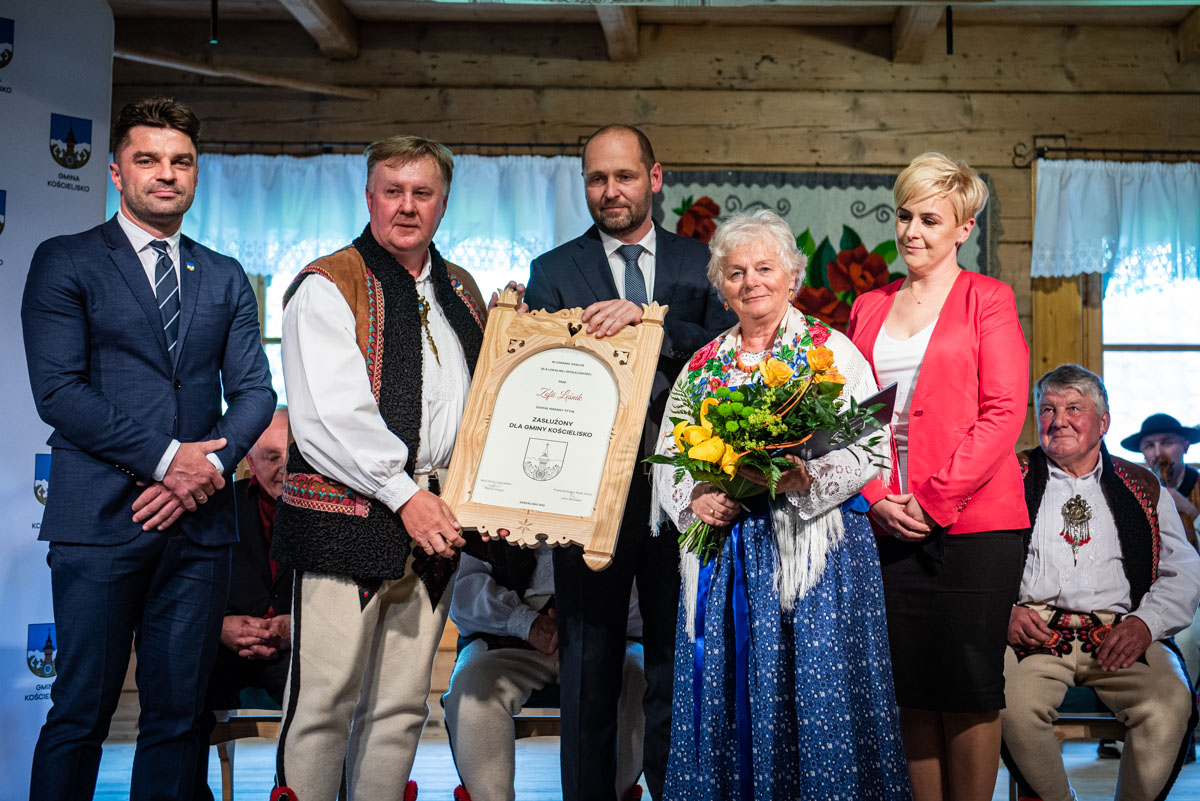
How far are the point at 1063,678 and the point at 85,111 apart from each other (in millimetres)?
3490

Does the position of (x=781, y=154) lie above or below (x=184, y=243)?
above

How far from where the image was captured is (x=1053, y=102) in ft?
17.6

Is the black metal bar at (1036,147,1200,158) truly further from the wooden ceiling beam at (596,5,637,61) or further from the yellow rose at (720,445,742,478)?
the yellow rose at (720,445,742,478)

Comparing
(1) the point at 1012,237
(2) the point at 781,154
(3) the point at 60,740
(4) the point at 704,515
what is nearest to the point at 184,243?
(3) the point at 60,740

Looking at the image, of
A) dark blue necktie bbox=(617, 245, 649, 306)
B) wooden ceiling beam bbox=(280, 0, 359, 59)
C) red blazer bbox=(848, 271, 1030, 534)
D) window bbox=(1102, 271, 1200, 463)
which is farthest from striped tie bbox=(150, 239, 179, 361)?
window bbox=(1102, 271, 1200, 463)

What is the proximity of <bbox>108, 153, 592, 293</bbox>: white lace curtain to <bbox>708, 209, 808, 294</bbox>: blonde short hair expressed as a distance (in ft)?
9.21

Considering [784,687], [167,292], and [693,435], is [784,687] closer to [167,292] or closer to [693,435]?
[693,435]

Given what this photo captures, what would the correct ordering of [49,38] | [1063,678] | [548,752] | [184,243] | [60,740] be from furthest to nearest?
[548,752] < [49,38] < [1063,678] < [184,243] < [60,740]

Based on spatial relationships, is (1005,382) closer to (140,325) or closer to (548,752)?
(140,325)

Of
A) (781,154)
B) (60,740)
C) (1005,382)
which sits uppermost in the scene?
(781,154)

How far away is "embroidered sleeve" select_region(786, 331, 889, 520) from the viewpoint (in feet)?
7.66

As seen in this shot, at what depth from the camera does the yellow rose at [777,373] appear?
2266mm

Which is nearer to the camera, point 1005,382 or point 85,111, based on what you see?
point 1005,382

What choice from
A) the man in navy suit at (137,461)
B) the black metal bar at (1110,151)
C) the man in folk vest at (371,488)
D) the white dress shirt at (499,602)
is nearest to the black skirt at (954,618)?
the white dress shirt at (499,602)
